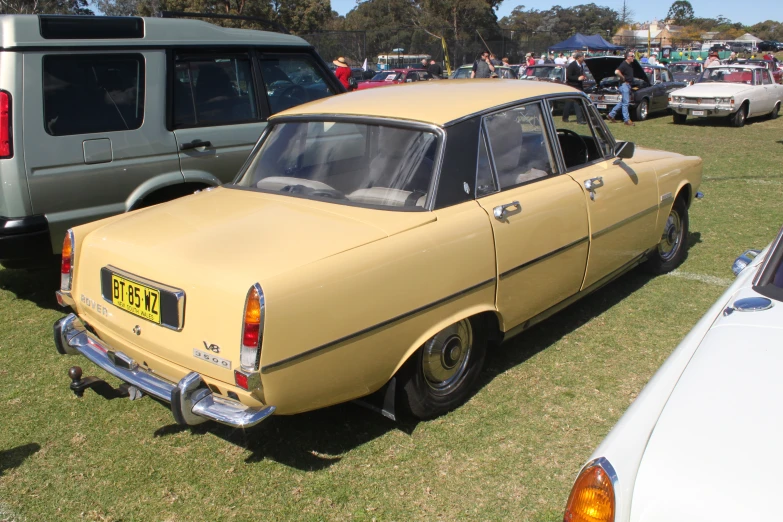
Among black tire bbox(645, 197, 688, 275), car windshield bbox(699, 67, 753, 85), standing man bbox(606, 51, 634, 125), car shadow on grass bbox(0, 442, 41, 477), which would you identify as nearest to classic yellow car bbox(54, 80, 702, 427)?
car shadow on grass bbox(0, 442, 41, 477)

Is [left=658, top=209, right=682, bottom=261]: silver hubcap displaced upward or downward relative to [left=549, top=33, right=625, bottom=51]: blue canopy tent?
downward

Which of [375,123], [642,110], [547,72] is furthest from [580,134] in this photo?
[547,72]

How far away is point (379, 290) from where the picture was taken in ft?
9.41

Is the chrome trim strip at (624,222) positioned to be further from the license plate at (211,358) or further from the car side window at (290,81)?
the car side window at (290,81)

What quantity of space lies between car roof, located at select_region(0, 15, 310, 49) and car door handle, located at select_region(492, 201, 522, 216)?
3110 mm

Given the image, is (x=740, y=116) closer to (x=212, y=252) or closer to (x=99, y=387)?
(x=212, y=252)

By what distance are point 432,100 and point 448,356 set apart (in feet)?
4.83

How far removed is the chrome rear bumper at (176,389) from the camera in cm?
265

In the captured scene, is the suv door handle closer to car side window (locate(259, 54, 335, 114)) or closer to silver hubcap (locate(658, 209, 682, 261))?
silver hubcap (locate(658, 209, 682, 261))

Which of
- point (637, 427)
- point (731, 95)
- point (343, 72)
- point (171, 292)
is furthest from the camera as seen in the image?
point (731, 95)

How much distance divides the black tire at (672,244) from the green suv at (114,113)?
3.47 m

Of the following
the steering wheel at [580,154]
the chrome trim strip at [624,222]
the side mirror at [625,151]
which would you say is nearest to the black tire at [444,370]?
the chrome trim strip at [624,222]

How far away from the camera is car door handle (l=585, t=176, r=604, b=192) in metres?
4.11

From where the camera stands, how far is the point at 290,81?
5.95m
